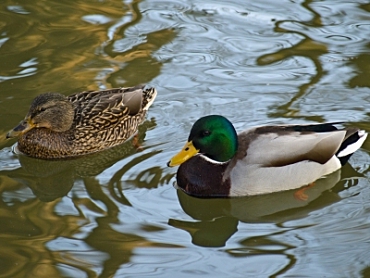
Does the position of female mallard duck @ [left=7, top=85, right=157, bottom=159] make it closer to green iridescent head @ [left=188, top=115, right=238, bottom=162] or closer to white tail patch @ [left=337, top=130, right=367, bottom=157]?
green iridescent head @ [left=188, top=115, right=238, bottom=162]

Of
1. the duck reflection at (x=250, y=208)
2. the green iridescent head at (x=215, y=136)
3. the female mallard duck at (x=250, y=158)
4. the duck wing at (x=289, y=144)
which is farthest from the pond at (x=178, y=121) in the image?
the green iridescent head at (x=215, y=136)

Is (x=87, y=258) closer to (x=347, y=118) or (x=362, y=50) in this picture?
(x=347, y=118)

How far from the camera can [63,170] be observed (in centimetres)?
785

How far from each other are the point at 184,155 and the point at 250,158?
567mm

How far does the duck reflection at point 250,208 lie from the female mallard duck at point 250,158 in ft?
0.23

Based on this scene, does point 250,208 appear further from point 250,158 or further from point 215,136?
point 215,136

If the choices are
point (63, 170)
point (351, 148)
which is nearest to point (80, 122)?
point (63, 170)

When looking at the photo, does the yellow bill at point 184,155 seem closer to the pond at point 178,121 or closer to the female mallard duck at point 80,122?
the pond at point 178,121

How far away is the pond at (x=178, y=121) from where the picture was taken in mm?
6066

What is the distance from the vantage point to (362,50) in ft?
32.3

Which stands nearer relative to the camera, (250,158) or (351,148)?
(250,158)

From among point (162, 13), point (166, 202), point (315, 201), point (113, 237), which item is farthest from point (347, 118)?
point (162, 13)

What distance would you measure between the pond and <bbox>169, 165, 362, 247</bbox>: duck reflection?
2cm

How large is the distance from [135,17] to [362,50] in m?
3.09
